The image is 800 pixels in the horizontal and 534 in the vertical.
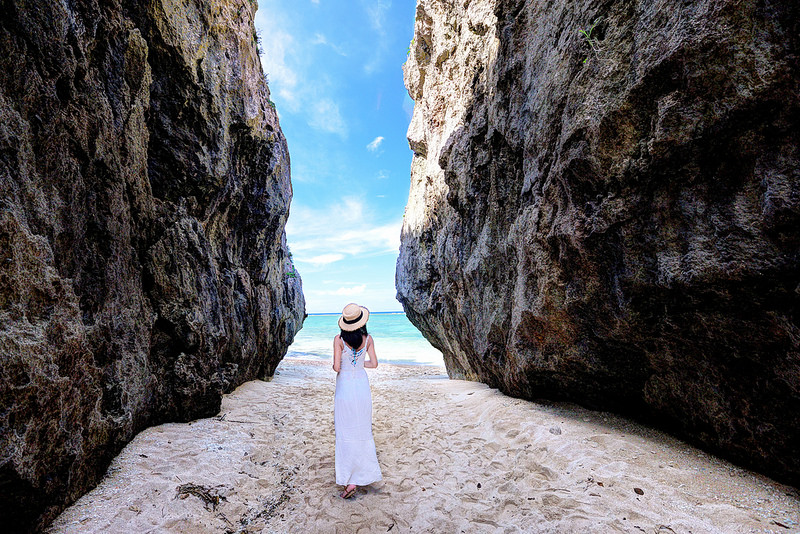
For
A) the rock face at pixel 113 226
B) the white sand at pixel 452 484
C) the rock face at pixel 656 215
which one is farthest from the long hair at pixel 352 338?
the rock face at pixel 656 215

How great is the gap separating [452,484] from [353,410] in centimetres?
158

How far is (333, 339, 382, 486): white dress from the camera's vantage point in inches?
144

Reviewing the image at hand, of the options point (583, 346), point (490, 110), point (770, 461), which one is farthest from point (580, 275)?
point (490, 110)

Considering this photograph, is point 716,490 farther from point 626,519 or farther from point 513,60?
point 513,60

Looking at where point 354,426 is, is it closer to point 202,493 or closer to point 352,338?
point 352,338

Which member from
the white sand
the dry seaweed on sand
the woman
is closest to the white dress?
the woman

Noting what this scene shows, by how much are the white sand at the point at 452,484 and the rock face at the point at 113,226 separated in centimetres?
49

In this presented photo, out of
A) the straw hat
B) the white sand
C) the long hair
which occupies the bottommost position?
the white sand

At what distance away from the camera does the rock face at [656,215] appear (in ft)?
8.65

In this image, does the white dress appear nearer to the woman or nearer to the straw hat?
the woman

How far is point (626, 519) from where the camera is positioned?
108 inches

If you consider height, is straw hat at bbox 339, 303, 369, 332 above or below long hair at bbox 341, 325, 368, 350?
above

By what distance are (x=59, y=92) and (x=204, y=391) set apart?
429 cm

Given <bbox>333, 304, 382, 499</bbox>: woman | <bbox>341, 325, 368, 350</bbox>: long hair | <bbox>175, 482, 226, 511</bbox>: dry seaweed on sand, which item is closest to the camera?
<bbox>175, 482, 226, 511</bbox>: dry seaweed on sand
